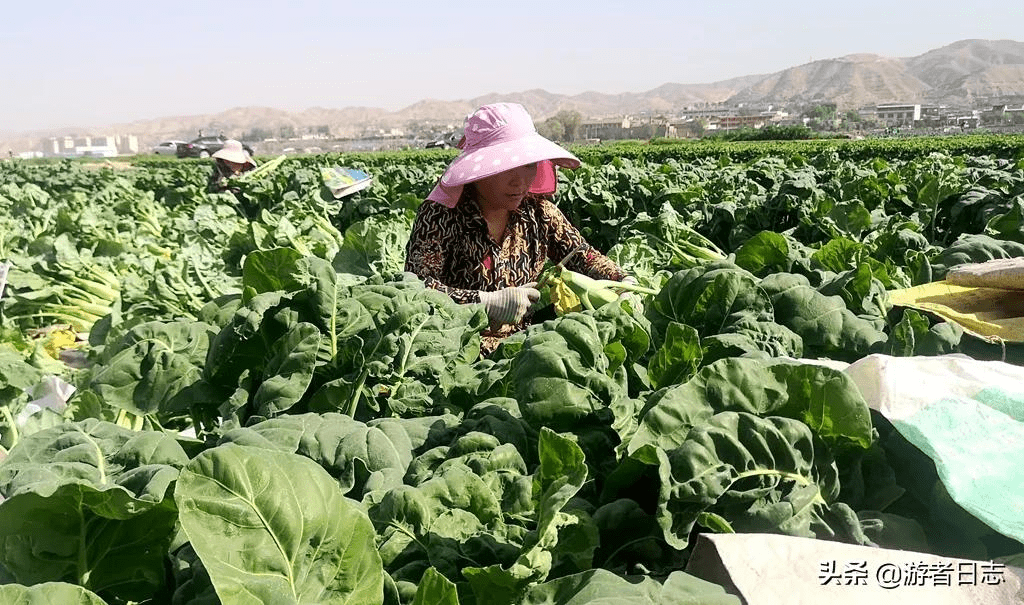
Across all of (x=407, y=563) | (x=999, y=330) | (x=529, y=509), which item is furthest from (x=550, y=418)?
(x=999, y=330)

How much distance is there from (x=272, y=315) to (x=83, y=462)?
2.27ft

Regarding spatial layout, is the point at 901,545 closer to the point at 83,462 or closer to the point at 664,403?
the point at 664,403

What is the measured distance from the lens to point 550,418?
167cm

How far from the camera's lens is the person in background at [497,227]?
12.6 ft

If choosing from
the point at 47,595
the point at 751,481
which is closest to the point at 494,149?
the point at 751,481

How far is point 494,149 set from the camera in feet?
12.8

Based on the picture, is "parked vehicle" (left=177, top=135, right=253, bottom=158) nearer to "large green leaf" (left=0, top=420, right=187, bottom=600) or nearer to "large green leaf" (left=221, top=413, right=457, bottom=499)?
"large green leaf" (left=221, top=413, right=457, bottom=499)

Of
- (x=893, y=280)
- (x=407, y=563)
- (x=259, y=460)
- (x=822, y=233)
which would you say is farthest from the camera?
(x=822, y=233)

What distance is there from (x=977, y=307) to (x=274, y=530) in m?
2.25

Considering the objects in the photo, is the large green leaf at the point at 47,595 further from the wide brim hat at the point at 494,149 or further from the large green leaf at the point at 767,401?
the wide brim hat at the point at 494,149

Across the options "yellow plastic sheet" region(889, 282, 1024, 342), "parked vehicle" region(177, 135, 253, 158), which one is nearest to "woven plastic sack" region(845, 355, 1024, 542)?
"yellow plastic sheet" region(889, 282, 1024, 342)

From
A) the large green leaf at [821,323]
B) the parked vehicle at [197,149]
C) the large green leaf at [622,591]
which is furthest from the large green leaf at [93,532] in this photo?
the parked vehicle at [197,149]

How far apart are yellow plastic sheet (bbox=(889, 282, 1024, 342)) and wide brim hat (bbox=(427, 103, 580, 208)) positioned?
1796 millimetres

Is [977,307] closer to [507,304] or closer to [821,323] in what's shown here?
[821,323]
